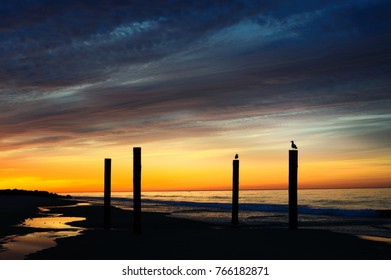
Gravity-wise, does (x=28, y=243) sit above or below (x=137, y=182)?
below

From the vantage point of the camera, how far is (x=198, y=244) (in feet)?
44.7

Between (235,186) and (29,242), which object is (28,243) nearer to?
(29,242)

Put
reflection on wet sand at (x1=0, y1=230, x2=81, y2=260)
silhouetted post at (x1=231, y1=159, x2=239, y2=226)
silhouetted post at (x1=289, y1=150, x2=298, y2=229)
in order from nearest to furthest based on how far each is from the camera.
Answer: reflection on wet sand at (x1=0, y1=230, x2=81, y2=260) < silhouetted post at (x1=289, y1=150, x2=298, y2=229) < silhouetted post at (x1=231, y1=159, x2=239, y2=226)

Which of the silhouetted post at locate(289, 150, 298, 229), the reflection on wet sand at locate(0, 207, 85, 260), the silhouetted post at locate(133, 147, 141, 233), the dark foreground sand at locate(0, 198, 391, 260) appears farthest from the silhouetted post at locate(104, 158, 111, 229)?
the silhouetted post at locate(289, 150, 298, 229)

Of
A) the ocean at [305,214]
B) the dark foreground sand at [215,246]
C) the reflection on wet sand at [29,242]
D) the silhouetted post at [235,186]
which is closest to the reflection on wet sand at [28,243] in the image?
the reflection on wet sand at [29,242]

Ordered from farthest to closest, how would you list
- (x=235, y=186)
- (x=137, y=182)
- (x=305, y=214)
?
(x=305, y=214) → (x=235, y=186) → (x=137, y=182)

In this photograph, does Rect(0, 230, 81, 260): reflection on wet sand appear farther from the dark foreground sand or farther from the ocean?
the ocean

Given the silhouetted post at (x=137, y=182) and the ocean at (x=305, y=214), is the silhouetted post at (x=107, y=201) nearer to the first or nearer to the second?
the silhouetted post at (x=137, y=182)

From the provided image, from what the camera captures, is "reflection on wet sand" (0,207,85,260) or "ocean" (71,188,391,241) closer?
"reflection on wet sand" (0,207,85,260)

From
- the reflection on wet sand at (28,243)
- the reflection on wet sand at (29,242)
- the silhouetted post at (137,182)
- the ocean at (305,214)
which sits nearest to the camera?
the reflection on wet sand at (28,243)

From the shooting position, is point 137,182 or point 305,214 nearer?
point 137,182

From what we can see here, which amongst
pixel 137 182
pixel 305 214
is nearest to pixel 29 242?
pixel 137 182
